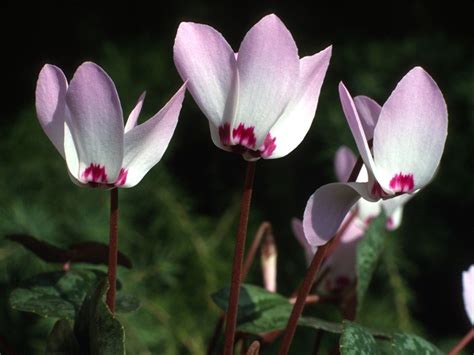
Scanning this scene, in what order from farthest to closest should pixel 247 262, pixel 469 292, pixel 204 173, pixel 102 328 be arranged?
1. pixel 204 173
2. pixel 247 262
3. pixel 469 292
4. pixel 102 328

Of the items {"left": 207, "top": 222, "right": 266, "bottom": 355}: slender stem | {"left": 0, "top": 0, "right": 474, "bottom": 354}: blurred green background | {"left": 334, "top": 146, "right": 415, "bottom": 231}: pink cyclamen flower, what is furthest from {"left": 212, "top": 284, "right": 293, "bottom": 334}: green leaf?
{"left": 0, "top": 0, "right": 474, "bottom": 354}: blurred green background

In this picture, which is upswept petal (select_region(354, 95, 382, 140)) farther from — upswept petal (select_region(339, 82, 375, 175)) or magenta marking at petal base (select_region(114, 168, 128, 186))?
magenta marking at petal base (select_region(114, 168, 128, 186))

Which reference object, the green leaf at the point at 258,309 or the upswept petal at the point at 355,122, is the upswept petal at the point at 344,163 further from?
the upswept petal at the point at 355,122

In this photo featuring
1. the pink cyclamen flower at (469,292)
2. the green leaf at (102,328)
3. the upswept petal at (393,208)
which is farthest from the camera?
the upswept petal at (393,208)

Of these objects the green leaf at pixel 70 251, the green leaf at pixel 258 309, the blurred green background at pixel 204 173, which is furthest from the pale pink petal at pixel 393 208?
the blurred green background at pixel 204 173

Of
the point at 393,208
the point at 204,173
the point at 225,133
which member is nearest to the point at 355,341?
the point at 225,133

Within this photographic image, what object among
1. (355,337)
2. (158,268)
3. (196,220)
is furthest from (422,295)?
(355,337)

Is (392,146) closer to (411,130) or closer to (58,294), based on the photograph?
(411,130)
